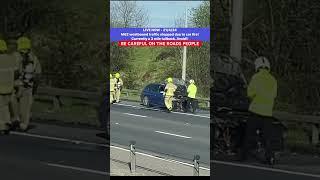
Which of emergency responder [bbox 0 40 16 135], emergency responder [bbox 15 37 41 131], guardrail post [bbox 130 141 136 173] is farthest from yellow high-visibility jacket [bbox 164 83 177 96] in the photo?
emergency responder [bbox 0 40 16 135]

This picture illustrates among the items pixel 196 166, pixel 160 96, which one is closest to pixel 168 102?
pixel 160 96

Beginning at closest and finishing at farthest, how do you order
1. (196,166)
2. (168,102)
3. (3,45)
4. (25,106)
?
(196,166), (168,102), (3,45), (25,106)

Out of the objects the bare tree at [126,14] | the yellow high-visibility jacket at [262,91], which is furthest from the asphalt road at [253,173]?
the bare tree at [126,14]

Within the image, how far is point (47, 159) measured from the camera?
2.86m

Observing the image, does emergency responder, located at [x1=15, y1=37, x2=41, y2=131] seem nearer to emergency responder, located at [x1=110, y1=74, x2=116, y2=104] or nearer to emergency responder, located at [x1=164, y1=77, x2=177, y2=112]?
emergency responder, located at [x1=110, y1=74, x2=116, y2=104]

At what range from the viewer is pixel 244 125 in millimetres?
2691

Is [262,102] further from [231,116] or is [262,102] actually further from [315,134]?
[315,134]

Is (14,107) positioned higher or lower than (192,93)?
lower

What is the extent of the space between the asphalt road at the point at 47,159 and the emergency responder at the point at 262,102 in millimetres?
938

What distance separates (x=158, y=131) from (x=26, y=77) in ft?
2.99

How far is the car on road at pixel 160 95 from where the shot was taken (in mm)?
2615

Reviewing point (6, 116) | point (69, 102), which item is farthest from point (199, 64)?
point (6, 116)

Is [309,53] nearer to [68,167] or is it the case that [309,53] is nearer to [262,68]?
[262,68]

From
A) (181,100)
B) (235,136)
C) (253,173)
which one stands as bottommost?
(253,173)
